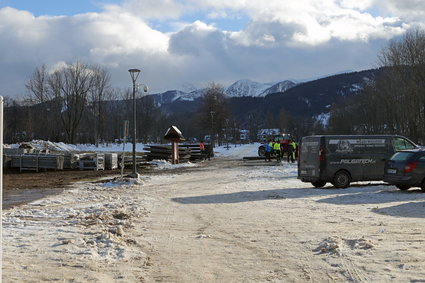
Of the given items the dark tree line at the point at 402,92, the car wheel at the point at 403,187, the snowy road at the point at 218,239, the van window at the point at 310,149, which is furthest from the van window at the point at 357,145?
the dark tree line at the point at 402,92

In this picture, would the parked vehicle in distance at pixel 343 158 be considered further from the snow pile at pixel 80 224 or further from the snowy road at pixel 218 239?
the snow pile at pixel 80 224

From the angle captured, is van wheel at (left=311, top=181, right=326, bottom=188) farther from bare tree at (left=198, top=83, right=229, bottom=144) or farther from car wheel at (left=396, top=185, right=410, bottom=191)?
bare tree at (left=198, top=83, right=229, bottom=144)

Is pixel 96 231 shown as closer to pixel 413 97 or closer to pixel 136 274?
pixel 136 274

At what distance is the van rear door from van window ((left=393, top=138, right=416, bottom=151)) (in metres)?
3.08

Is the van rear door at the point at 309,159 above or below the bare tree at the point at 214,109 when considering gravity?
below

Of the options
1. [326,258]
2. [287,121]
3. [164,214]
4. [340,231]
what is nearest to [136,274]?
[326,258]

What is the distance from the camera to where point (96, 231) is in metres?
8.38

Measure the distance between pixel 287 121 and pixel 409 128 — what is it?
264 feet

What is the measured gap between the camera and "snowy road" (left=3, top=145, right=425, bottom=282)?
19.2 ft

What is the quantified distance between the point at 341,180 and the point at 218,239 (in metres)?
9.60

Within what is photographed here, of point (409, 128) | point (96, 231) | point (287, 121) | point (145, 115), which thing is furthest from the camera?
point (287, 121)

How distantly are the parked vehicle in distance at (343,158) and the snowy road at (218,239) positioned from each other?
2.18 meters

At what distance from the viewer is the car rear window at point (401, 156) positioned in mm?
15312

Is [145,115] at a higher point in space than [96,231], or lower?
higher
